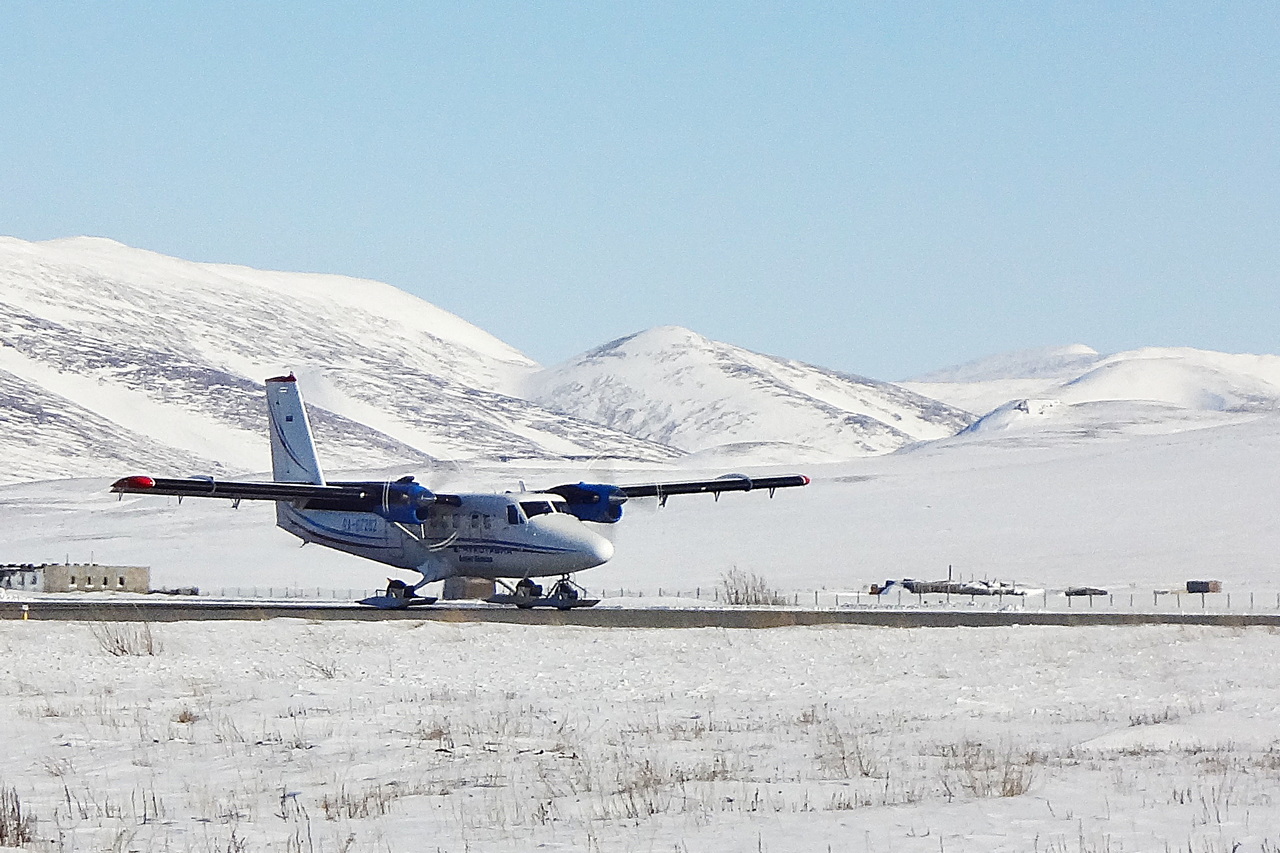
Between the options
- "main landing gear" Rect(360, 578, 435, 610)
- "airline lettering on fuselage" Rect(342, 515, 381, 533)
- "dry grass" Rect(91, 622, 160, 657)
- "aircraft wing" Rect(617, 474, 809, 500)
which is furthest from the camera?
"aircraft wing" Rect(617, 474, 809, 500)

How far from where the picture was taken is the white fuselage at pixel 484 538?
47656 millimetres

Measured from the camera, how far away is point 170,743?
22984 mm

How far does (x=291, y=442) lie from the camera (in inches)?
2189

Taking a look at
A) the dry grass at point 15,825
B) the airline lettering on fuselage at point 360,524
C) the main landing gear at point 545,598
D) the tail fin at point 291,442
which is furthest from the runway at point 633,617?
the dry grass at point 15,825

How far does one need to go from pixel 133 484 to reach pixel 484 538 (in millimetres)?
10488

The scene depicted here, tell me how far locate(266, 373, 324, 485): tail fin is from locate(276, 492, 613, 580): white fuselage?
3826 millimetres

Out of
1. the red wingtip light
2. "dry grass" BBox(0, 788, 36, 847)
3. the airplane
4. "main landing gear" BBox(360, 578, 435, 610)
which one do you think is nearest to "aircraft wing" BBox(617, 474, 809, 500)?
the airplane

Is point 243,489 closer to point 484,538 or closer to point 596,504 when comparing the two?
point 484,538

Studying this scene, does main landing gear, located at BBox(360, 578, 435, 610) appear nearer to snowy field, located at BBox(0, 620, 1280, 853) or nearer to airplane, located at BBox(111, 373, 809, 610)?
airplane, located at BBox(111, 373, 809, 610)

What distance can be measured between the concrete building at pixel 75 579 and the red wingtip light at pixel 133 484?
25.7m

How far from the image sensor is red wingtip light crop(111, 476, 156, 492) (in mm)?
42781

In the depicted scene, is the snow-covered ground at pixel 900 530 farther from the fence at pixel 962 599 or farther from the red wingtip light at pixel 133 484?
the red wingtip light at pixel 133 484

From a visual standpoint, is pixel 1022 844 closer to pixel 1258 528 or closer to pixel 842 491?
pixel 1258 528

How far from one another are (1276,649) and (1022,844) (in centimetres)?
2535
